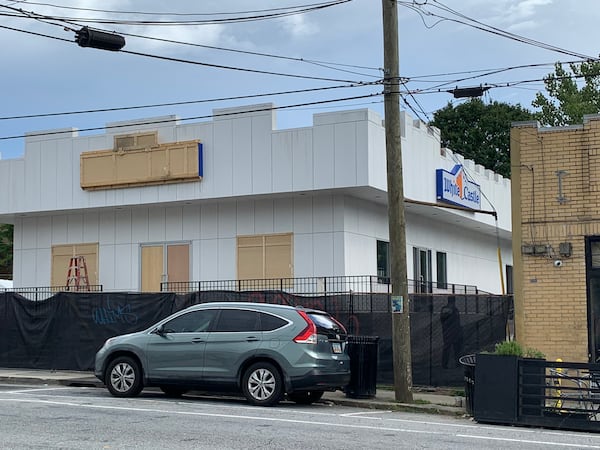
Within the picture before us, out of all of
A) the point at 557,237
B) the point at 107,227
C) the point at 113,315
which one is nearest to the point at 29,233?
the point at 107,227

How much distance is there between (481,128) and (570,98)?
11.0m

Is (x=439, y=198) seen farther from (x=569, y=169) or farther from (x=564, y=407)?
(x=564, y=407)

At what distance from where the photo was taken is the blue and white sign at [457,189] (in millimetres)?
26938

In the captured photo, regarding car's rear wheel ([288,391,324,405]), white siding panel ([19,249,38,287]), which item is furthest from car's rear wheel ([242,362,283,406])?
white siding panel ([19,249,38,287])

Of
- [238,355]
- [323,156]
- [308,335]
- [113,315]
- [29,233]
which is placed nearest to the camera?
[308,335]

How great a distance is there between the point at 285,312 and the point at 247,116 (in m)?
9.95

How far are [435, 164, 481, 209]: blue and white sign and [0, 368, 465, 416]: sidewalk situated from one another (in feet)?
33.9

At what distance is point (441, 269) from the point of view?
3083 centimetres

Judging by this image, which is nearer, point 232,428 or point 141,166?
point 232,428

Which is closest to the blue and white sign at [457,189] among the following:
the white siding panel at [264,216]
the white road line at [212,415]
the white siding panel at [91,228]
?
the white siding panel at [264,216]

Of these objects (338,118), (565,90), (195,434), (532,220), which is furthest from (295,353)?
(565,90)

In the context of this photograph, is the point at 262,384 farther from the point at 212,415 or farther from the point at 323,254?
the point at 323,254

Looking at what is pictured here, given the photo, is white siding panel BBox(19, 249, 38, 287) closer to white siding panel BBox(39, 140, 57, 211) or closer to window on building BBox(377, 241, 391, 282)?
white siding panel BBox(39, 140, 57, 211)

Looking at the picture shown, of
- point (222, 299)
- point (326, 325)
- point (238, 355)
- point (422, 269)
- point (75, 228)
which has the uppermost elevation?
point (75, 228)
